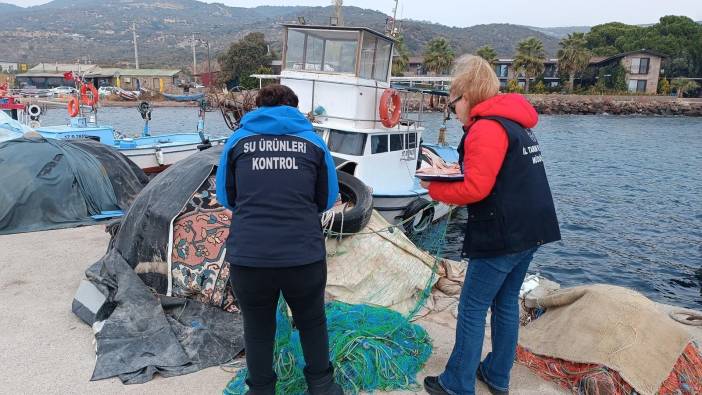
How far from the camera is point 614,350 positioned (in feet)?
10.3

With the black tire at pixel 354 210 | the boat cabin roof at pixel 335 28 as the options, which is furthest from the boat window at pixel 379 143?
the black tire at pixel 354 210

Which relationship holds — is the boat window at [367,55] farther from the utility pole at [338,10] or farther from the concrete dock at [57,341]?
the concrete dock at [57,341]

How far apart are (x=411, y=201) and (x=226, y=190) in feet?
23.4

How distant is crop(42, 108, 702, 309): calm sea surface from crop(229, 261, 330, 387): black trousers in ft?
25.3

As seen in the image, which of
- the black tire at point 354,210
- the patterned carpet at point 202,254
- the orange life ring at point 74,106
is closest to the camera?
the patterned carpet at point 202,254

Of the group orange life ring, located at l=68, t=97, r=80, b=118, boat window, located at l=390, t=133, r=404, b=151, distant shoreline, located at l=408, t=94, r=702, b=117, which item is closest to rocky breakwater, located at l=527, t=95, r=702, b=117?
distant shoreline, located at l=408, t=94, r=702, b=117

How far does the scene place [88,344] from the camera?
3662mm

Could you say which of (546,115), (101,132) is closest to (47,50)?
(546,115)

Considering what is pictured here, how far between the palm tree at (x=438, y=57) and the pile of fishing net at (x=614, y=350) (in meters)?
62.4

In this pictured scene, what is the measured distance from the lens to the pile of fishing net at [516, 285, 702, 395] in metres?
3.04

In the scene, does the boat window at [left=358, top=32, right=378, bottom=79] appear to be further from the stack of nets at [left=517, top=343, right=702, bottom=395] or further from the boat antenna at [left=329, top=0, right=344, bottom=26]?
the stack of nets at [left=517, top=343, right=702, bottom=395]

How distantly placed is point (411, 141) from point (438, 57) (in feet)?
185

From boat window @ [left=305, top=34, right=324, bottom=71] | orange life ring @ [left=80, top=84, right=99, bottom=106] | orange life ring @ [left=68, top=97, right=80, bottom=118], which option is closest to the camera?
boat window @ [left=305, top=34, right=324, bottom=71]

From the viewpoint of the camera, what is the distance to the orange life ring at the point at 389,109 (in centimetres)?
936
